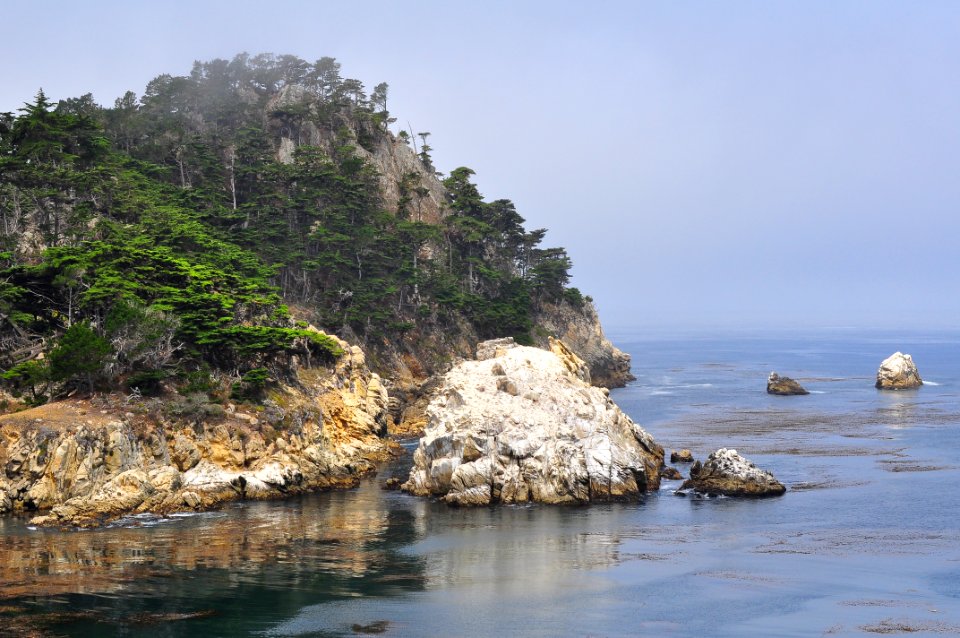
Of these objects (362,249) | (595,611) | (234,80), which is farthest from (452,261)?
(595,611)

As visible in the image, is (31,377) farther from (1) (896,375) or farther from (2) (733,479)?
(1) (896,375)

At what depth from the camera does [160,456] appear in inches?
2477

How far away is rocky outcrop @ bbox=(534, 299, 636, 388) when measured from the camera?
142750 millimetres

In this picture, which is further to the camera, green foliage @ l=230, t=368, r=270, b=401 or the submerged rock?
the submerged rock

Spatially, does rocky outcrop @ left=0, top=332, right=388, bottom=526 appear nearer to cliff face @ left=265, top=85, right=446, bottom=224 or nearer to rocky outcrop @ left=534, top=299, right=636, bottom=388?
cliff face @ left=265, top=85, right=446, bottom=224

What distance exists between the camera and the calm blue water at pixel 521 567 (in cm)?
4022

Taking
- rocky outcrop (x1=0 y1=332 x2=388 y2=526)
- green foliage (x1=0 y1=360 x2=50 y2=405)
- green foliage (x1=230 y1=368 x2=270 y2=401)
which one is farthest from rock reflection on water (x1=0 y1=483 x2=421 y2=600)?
green foliage (x1=0 y1=360 x2=50 y2=405)

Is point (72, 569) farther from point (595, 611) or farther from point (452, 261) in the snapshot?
point (452, 261)

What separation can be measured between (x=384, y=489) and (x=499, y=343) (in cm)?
3654

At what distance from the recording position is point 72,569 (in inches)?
1834

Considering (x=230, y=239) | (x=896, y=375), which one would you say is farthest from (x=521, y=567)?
(x=896, y=375)

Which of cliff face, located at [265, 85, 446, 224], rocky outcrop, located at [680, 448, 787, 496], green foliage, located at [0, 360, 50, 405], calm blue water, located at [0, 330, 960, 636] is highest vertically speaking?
cliff face, located at [265, 85, 446, 224]

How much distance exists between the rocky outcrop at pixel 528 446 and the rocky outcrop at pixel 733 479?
11.9 ft

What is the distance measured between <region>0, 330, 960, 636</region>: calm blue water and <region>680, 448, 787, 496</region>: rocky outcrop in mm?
1405
